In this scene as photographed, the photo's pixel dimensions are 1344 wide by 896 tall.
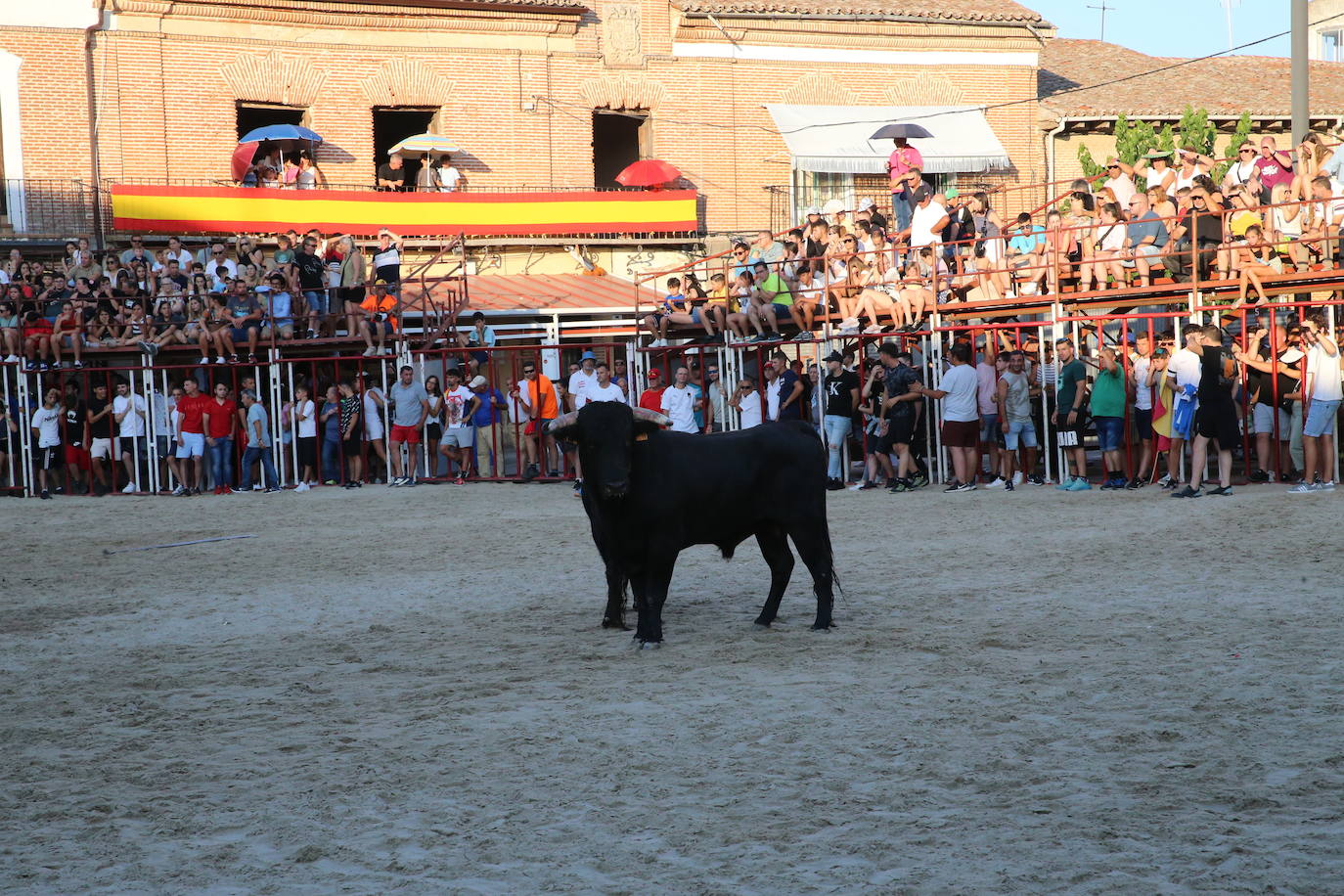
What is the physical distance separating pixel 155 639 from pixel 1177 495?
437 inches

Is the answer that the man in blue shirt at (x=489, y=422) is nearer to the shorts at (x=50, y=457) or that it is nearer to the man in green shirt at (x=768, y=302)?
the man in green shirt at (x=768, y=302)

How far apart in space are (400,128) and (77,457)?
44.7ft

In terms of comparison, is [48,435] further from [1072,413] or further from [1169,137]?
[1169,137]

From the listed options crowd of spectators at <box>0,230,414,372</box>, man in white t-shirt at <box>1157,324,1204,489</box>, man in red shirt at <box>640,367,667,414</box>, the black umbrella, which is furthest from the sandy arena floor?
the black umbrella

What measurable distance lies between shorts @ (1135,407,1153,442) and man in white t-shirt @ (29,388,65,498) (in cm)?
1544

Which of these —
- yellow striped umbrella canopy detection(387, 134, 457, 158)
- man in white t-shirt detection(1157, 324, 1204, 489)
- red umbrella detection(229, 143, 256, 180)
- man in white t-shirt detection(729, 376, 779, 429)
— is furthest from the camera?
yellow striped umbrella canopy detection(387, 134, 457, 158)

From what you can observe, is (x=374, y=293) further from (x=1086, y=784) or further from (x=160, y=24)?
(x=1086, y=784)

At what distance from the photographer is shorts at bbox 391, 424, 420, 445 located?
22266 mm

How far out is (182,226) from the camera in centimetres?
2906

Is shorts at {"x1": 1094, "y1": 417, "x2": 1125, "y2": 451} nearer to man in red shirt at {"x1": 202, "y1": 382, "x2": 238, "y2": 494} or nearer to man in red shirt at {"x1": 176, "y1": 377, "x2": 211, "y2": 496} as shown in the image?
man in red shirt at {"x1": 202, "y1": 382, "x2": 238, "y2": 494}

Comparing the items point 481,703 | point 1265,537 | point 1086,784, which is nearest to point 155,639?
point 481,703

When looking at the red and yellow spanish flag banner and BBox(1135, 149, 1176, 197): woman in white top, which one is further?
the red and yellow spanish flag banner

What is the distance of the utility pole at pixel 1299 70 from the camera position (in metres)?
19.1

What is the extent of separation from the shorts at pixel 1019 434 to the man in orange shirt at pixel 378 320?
9.63 metres
